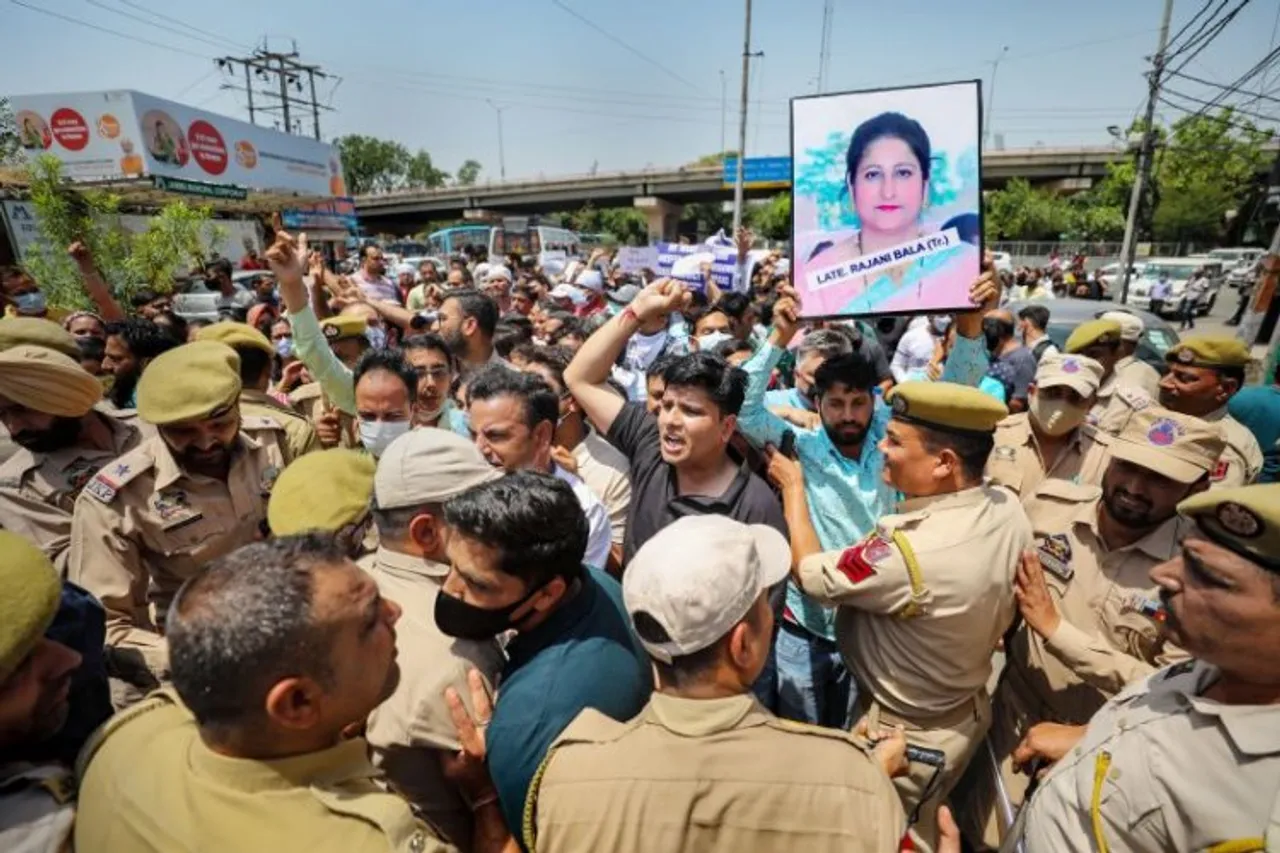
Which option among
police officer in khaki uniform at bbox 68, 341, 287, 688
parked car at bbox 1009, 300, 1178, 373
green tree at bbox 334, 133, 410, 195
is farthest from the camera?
green tree at bbox 334, 133, 410, 195

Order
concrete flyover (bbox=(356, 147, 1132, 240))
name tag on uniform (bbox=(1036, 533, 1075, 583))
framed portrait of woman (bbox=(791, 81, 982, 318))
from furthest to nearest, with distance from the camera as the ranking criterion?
concrete flyover (bbox=(356, 147, 1132, 240)), framed portrait of woman (bbox=(791, 81, 982, 318)), name tag on uniform (bbox=(1036, 533, 1075, 583))

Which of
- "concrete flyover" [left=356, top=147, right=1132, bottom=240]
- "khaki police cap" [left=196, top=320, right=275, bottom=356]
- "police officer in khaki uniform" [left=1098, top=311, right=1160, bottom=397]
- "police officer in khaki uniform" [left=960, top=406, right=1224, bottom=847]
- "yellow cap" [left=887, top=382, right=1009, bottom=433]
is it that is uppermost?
"concrete flyover" [left=356, top=147, right=1132, bottom=240]

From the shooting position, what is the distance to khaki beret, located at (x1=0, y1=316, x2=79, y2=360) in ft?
9.80

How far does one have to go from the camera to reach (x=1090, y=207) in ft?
151

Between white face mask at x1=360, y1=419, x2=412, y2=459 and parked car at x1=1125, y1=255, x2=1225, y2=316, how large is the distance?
2544 centimetres

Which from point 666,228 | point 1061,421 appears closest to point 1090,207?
point 666,228

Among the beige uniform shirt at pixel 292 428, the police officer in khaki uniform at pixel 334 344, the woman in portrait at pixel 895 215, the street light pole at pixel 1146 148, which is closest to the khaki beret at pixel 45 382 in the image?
the beige uniform shirt at pixel 292 428

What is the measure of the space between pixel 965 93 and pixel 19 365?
156 inches

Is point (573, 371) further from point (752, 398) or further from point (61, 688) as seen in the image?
point (61, 688)

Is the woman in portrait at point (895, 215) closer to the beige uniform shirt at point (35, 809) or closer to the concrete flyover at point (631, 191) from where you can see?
the beige uniform shirt at point (35, 809)

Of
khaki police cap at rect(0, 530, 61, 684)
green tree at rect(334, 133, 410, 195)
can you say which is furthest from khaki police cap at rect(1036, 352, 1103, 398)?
green tree at rect(334, 133, 410, 195)

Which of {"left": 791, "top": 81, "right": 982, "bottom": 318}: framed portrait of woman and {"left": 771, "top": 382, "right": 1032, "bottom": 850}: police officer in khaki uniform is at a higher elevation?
{"left": 791, "top": 81, "right": 982, "bottom": 318}: framed portrait of woman

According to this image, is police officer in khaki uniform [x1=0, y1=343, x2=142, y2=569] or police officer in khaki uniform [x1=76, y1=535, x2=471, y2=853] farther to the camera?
police officer in khaki uniform [x1=0, y1=343, x2=142, y2=569]

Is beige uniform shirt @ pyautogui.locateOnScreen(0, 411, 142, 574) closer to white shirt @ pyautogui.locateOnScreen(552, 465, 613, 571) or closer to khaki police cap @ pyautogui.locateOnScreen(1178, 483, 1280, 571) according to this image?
white shirt @ pyautogui.locateOnScreen(552, 465, 613, 571)
